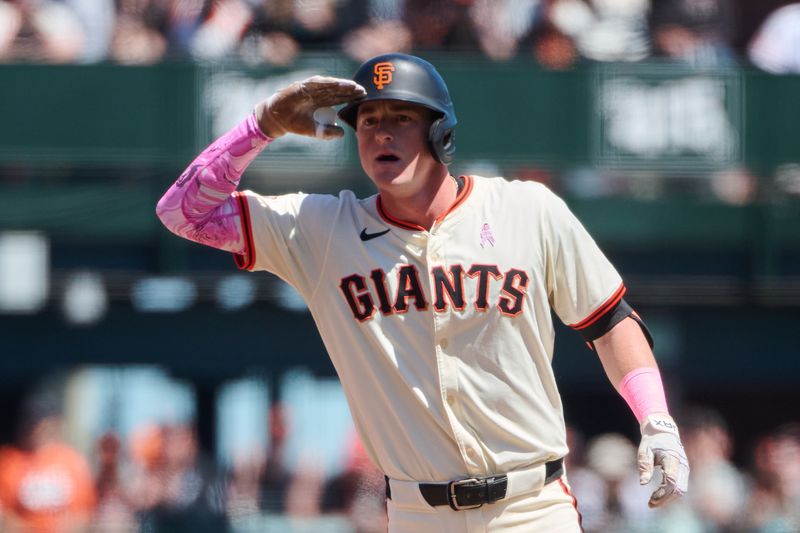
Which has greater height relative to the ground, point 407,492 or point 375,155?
point 375,155

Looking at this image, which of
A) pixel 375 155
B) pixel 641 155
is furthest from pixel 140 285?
pixel 375 155

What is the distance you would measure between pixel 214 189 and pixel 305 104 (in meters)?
0.37

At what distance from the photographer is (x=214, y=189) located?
4418mm

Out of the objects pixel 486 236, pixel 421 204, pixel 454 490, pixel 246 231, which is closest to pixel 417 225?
pixel 421 204

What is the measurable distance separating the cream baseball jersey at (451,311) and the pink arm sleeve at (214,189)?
0.26ft

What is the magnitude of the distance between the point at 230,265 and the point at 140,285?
716mm

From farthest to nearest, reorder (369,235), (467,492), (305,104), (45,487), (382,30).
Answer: (382,30) < (45,487) < (369,235) < (305,104) < (467,492)

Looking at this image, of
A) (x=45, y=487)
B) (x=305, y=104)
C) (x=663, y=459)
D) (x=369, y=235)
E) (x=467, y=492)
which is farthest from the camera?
(x=45, y=487)

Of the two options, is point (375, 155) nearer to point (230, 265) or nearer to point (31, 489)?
point (31, 489)

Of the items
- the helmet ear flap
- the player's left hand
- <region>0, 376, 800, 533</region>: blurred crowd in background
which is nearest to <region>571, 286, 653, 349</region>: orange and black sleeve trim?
the player's left hand

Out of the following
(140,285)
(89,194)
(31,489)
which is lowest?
(31,489)

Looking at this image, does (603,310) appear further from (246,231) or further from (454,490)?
(246,231)

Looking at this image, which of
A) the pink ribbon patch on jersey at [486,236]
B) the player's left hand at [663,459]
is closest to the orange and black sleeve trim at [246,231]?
the pink ribbon patch on jersey at [486,236]

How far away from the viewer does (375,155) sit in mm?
4395
